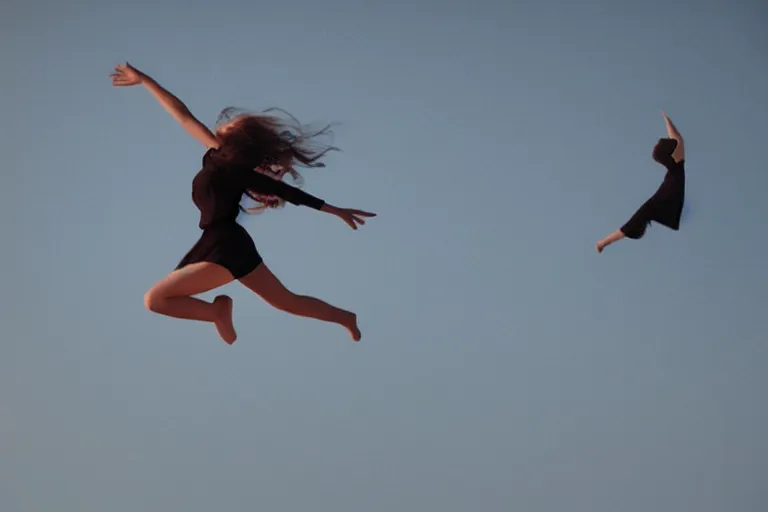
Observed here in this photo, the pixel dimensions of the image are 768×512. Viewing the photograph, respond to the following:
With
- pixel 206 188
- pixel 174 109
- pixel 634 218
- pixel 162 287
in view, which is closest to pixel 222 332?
pixel 162 287

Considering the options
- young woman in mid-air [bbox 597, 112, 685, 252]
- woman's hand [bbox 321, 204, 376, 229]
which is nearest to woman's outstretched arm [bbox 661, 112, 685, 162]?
young woman in mid-air [bbox 597, 112, 685, 252]

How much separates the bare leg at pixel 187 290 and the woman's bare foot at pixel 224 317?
0.04 m

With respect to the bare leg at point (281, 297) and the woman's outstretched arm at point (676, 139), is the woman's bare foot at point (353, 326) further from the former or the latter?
the woman's outstretched arm at point (676, 139)

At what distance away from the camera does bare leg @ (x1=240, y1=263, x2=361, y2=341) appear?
4730mm

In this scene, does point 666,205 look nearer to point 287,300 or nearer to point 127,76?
point 287,300

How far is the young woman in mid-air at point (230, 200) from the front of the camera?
15.1ft

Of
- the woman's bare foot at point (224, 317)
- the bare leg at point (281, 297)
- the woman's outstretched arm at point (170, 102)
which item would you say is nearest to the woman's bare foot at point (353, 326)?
the bare leg at point (281, 297)

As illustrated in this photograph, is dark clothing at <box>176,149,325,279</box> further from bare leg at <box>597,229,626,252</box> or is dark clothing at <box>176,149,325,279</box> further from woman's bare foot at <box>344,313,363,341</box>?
bare leg at <box>597,229,626,252</box>

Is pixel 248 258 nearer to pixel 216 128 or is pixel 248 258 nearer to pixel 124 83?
pixel 216 128

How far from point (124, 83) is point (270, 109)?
0.70 metres

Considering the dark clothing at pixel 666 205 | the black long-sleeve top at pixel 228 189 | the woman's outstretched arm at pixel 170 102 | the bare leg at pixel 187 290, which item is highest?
the woman's outstretched arm at pixel 170 102


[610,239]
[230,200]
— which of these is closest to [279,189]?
[230,200]

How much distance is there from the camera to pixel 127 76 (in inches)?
186

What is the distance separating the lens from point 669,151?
5.45 metres
